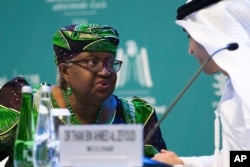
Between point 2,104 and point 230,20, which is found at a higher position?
point 230,20

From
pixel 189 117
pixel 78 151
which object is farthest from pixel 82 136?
pixel 189 117

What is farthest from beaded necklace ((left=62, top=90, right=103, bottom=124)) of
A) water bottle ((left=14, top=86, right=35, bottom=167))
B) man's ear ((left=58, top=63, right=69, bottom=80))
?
water bottle ((left=14, top=86, right=35, bottom=167))

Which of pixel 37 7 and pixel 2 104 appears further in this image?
pixel 37 7

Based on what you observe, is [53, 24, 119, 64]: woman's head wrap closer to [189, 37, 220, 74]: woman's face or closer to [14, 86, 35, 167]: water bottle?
[189, 37, 220, 74]: woman's face

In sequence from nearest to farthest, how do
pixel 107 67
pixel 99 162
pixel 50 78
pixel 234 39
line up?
1. pixel 99 162
2. pixel 234 39
3. pixel 107 67
4. pixel 50 78

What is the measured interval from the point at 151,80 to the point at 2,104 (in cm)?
115

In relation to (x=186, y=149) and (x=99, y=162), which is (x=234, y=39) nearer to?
(x=99, y=162)

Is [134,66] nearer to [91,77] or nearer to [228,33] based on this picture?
[91,77]

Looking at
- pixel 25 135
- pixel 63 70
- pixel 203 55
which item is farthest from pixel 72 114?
pixel 25 135

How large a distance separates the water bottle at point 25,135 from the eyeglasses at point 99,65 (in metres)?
0.57

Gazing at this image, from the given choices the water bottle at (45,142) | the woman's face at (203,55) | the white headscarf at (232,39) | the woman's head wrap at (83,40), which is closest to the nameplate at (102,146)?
the water bottle at (45,142)

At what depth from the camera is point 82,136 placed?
1156 millimetres

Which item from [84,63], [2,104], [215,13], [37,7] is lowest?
[2,104]

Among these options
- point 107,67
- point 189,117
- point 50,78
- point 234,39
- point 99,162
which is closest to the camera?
point 99,162
